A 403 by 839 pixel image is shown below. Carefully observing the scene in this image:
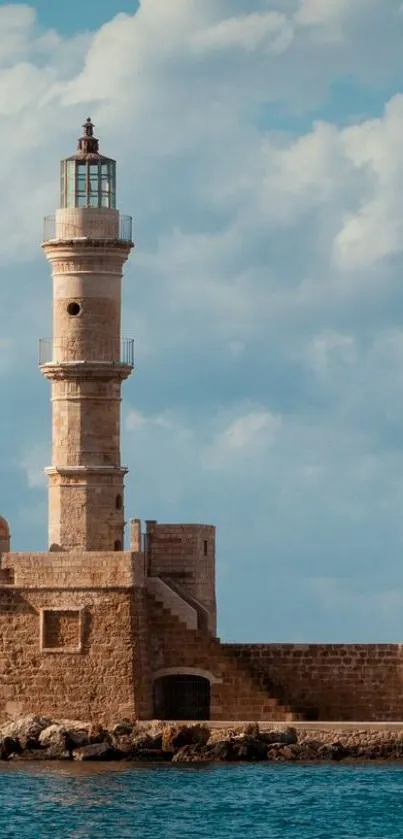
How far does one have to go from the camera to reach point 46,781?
53.1 meters

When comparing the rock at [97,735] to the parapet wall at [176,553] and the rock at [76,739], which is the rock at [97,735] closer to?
the rock at [76,739]

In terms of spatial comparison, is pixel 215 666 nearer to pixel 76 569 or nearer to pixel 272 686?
pixel 272 686

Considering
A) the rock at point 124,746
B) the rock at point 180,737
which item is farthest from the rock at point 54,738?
the rock at point 180,737

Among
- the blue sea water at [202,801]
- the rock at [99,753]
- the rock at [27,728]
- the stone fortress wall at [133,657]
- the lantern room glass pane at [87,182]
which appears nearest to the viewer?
the blue sea water at [202,801]

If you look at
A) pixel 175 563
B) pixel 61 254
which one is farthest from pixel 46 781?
pixel 61 254

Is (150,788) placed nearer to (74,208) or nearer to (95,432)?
(95,432)

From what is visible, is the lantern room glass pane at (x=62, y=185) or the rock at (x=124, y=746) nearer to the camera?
the rock at (x=124, y=746)

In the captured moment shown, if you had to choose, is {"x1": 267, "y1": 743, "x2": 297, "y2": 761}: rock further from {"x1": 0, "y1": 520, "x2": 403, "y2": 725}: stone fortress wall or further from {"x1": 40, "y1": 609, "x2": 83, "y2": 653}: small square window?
{"x1": 40, "y1": 609, "x2": 83, "y2": 653}: small square window

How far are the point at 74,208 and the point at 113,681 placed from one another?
8.81 meters

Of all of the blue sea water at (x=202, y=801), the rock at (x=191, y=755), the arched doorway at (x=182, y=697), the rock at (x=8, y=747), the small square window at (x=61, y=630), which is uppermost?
the small square window at (x=61, y=630)

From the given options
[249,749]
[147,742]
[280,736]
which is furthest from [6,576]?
[280,736]

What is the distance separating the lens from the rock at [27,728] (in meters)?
55.0

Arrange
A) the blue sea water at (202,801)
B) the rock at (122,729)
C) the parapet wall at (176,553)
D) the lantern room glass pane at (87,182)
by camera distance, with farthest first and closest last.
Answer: the lantern room glass pane at (87,182) → the parapet wall at (176,553) → the rock at (122,729) → the blue sea water at (202,801)

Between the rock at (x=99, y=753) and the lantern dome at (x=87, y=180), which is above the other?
the lantern dome at (x=87, y=180)
